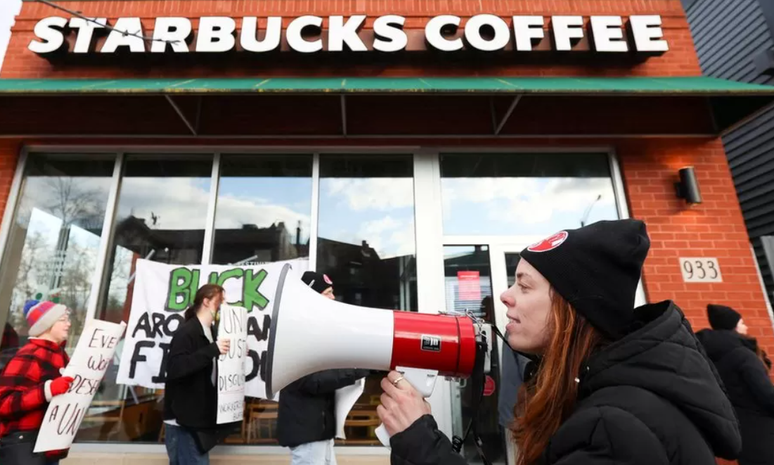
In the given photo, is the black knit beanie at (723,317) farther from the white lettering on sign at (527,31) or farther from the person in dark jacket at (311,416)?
the white lettering on sign at (527,31)

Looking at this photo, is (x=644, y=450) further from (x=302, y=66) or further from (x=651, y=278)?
(x=302, y=66)

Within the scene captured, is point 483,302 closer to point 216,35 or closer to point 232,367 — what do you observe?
point 232,367

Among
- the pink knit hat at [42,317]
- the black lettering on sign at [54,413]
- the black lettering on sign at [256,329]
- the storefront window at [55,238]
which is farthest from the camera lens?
the storefront window at [55,238]

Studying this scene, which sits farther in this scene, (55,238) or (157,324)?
(55,238)

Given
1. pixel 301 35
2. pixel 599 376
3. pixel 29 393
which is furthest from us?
pixel 301 35

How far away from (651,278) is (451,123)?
2748 millimetres

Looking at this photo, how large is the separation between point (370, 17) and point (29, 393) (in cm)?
496

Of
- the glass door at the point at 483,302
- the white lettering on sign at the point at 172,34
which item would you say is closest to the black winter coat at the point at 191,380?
the glass door at the point at 483,302

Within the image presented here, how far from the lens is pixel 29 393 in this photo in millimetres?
2531

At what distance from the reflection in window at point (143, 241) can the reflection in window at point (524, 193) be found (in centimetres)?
299

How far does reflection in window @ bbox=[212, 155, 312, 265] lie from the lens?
446 centimetres

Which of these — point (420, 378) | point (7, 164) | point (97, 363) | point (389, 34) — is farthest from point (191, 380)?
point (389, 34)

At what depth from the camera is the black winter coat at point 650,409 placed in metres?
0.79

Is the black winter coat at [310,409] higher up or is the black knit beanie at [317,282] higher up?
the black knit beanie at [317,282]
